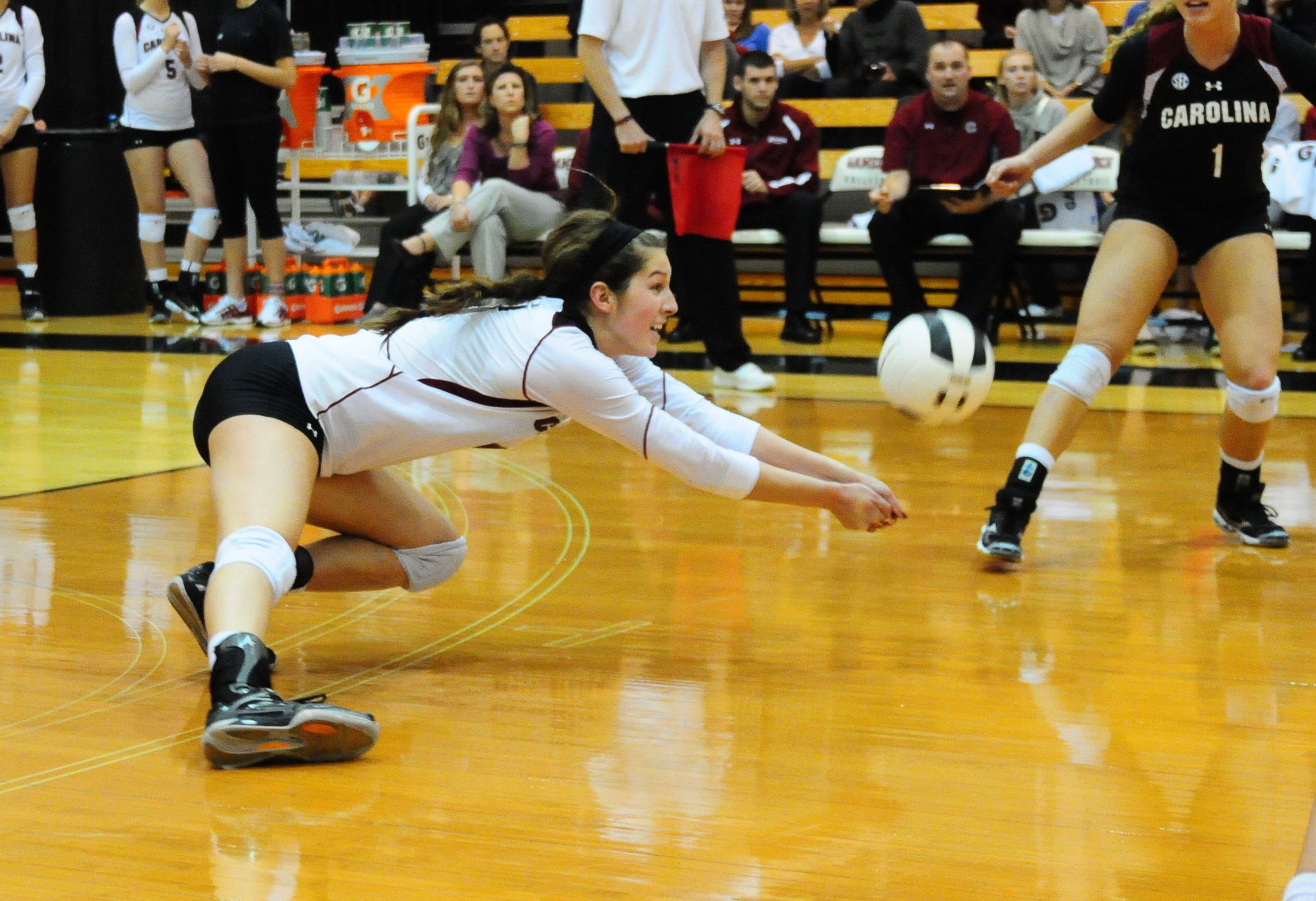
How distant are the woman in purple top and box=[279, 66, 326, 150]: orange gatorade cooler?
8.85ft

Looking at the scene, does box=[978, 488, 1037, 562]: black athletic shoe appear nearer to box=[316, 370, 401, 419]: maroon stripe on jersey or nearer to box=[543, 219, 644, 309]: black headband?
box=[543, 219, 644, 309]: black headband

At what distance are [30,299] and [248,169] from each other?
1.95 m

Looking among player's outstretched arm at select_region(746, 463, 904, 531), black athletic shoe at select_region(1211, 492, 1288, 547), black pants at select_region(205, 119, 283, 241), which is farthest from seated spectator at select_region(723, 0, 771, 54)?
Result: player's outstretched arm at select_region(746, 463, 904, 531)

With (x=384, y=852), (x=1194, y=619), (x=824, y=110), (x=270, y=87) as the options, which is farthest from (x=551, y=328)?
(x=824, y=110)

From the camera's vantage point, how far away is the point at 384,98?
1145 centimetres

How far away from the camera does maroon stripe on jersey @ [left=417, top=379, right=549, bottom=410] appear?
2.90 meters

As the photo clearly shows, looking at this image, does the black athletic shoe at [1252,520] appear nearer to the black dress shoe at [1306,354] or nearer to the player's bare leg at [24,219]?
the black dress shoe at [1306,354]

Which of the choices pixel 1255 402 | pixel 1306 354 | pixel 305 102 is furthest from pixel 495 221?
pixel 1255 402

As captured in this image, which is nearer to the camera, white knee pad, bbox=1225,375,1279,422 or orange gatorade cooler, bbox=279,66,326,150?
white knee pad, bbox=1225,375,1279,422

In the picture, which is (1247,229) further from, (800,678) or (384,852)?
(384,852)

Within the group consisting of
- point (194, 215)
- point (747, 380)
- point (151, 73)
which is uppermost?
point (151, 73)

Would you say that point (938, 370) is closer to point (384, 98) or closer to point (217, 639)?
point (217, 639)

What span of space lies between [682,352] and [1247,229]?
4.30 m

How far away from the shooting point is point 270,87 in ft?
28.8
